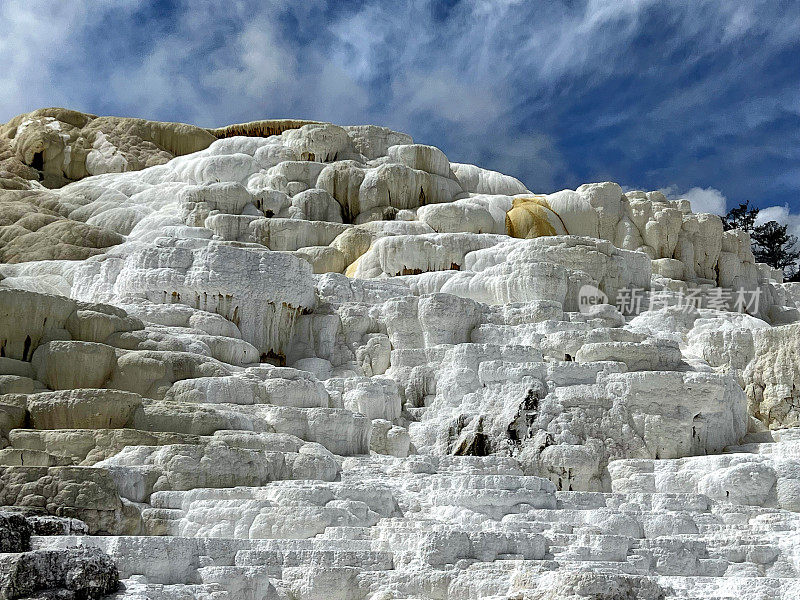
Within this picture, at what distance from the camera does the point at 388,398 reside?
785 inches

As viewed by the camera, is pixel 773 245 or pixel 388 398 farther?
pixel 773 245

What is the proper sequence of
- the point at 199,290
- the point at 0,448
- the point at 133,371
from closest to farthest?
the point at 0,448, the point at 133,371, the point at 199,290

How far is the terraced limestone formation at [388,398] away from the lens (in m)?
10.9

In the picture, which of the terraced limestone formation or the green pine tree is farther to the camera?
the green pine tree

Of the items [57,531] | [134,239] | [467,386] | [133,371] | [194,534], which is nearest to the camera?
[57,531]

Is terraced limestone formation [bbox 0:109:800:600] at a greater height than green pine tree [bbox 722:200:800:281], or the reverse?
green pine tree [bbox 722:200:800:281]

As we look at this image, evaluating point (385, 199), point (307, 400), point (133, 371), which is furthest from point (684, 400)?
point (385, 199)

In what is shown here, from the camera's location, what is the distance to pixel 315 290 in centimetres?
2541

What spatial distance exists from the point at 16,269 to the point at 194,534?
1681 centimetres

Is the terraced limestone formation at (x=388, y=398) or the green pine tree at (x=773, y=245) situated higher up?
the green pine tree at (x=773, y=245)

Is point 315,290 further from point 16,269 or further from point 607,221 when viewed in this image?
point 607,221

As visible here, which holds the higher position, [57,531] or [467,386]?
[467,386]

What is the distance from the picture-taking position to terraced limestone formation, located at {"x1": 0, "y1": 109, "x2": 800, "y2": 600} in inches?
431

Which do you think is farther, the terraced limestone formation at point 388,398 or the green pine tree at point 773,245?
the green pine tree at point 773,245
